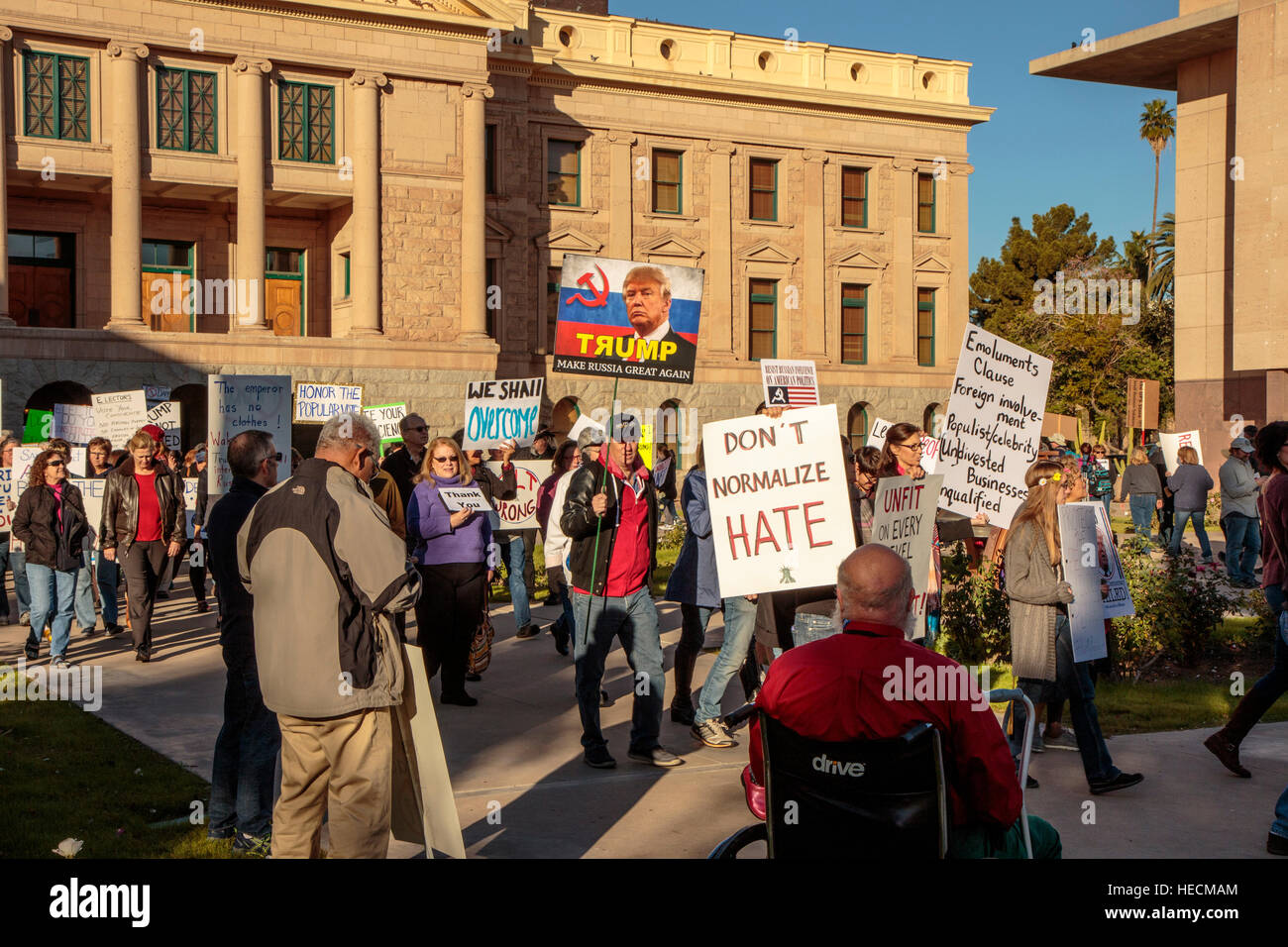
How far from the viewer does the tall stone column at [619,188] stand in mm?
41719

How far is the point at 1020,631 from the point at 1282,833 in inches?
69.5

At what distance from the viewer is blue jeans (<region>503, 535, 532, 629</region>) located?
13.4 meters

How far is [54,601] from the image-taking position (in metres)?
11.7

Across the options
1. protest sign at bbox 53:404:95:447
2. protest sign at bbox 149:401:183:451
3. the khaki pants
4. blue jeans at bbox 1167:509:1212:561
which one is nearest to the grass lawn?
the khaki pants

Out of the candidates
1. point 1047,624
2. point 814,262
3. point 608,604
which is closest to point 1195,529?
point 1047,624

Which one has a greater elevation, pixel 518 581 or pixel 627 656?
pixel 627 656

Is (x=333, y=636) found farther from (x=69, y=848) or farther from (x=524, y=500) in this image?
(x=524, y=500)

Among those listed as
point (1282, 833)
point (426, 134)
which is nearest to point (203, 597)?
point (1282, 833)

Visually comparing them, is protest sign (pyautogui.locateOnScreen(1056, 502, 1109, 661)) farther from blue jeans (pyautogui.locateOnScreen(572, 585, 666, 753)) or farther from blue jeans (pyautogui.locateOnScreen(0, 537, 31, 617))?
blue jeans (pyautogui.locateOnScreen(0, 537, 31, 617))

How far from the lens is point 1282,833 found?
6020 mm

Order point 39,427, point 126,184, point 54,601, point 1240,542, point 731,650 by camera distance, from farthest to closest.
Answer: point 126,184
point 39,427
point 1240,542
point 54,601
point 731,650

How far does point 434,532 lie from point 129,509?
4311mm

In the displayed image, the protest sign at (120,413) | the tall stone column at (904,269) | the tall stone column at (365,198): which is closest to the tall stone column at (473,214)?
the tall stone column at (365,198)
